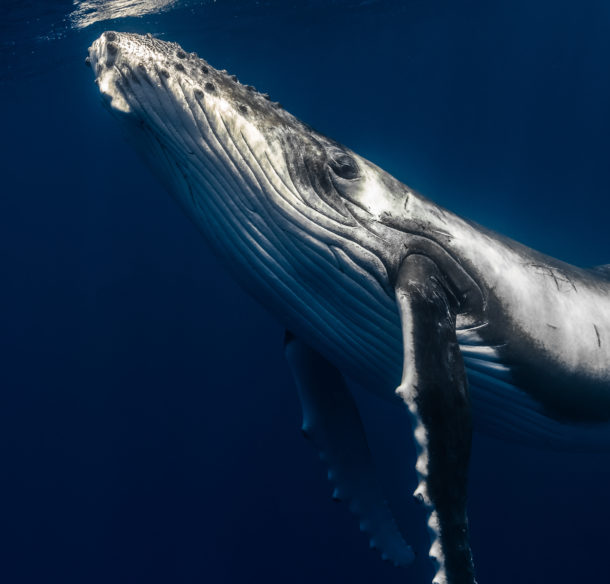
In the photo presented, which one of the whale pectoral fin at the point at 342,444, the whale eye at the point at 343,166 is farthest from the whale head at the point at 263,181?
the whale pectoral fin at the point at 342,444

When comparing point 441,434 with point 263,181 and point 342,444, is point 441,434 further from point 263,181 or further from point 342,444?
point 342,444

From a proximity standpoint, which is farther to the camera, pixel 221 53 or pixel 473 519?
pixel 221 53

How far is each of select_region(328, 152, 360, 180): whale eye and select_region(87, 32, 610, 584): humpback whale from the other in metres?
0.01

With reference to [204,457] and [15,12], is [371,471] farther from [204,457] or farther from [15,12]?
[15,12]

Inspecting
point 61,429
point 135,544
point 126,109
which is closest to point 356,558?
point 135,544

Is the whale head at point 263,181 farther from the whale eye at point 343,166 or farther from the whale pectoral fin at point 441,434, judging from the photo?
the whale pectoral fin at point 441,434

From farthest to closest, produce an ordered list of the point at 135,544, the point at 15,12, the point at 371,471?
the point at 15,12, the point at 135,544, the point at 371,471

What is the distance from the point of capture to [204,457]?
47.4 ft

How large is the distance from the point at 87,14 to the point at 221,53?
70.3ft

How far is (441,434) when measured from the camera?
294cm

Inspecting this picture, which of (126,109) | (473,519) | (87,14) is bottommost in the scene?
(126,109)

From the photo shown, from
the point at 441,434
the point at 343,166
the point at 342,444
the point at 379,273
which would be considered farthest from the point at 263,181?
the point at 342,444

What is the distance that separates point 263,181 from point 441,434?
6.68ft

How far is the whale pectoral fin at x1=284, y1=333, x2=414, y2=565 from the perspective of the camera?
4824 mm
